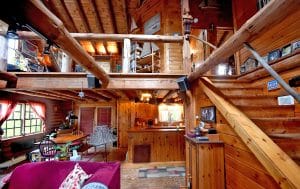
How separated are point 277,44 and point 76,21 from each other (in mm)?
6145

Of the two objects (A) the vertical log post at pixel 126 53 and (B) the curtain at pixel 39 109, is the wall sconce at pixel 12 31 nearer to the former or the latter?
(A) the vertical log post at pixel 126 53

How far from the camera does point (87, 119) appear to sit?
920cm

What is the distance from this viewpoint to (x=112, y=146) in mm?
8258

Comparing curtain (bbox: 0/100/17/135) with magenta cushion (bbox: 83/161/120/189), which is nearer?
magenta cushion (bbox: 83/161/120/189)

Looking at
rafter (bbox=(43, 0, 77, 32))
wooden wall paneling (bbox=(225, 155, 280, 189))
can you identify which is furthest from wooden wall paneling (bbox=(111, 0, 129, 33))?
wooden wall paneling (bbox=(225, 155, 280, 189))

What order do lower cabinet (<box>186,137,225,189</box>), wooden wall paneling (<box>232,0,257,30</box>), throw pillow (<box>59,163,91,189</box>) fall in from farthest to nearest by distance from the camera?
wooden wall paneling (<box>232,0,257,30</box>) → lower cabinet (<box>186,137,225,189</box>) → throw pillow (<box>59,163,91,189</box>)

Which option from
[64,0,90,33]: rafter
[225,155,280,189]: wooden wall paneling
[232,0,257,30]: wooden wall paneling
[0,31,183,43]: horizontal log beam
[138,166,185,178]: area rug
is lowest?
[138,166,185,178]: area rug

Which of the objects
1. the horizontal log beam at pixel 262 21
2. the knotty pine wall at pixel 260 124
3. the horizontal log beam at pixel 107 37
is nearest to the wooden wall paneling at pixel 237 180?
the knotty pine wall at pixel 260 124

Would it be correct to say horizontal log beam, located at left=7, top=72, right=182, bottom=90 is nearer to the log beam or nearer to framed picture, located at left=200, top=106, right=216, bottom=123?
framed picture, located at left=200, top=106, right=216, bottom=123

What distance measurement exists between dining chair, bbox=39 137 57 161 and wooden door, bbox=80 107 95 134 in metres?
4.33

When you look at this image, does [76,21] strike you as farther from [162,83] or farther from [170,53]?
[162,83]

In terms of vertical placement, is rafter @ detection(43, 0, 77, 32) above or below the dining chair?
above

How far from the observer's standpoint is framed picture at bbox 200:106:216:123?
3.10 metres

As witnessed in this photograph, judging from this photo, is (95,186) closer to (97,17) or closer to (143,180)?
(143,180)
